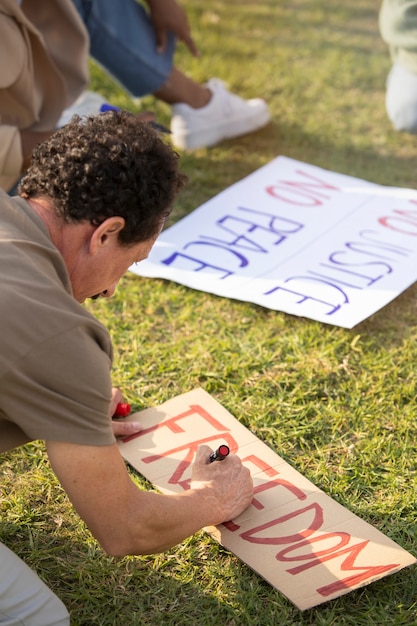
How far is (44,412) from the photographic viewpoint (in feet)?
5.10

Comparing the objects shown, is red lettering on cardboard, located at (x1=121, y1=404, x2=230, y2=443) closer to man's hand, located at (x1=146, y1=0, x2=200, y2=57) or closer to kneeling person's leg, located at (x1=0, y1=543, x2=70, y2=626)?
kneeling person's leg, located at (x1=0, y1=543, x2=70, y2=626)

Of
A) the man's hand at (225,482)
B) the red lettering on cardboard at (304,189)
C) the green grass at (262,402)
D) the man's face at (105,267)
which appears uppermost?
the man's face at (105,267)

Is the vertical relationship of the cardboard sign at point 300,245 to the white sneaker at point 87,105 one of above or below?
below

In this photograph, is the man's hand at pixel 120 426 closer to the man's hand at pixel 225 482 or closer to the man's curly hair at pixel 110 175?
the man's hand at pixel 225 482

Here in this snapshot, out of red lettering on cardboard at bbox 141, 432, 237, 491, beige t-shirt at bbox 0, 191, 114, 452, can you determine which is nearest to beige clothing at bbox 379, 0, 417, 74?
red lettering on cardboard at bbox 141, 432, 237, 491

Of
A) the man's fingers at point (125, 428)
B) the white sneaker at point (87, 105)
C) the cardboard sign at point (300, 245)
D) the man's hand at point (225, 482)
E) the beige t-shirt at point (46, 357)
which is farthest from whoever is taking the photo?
the white sneaker at point (87, 105)

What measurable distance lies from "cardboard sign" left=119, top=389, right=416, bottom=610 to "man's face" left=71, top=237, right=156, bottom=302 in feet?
1.98

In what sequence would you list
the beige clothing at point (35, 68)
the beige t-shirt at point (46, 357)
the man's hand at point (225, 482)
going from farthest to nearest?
the beige clothing at point (35, 68), the man's hand at point (225, 482), the beige t-shirt at point (46, 357)

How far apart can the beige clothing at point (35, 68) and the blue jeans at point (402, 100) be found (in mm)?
1264

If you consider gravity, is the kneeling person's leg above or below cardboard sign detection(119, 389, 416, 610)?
above

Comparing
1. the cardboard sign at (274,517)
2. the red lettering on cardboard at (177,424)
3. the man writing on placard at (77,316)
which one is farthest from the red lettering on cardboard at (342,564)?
the red lettering on cardboard at (177,424)

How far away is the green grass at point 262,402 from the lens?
193 centimetres

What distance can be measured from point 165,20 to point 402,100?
0.99 meters

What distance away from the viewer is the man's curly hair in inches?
64.9
